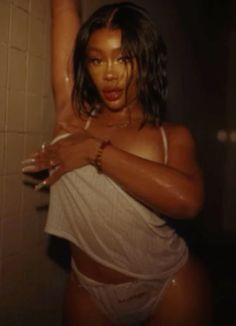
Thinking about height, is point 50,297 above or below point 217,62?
below

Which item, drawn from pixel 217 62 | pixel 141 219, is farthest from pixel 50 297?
pixel 217 62

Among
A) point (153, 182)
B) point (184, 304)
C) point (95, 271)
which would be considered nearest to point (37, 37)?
point (153, 182)

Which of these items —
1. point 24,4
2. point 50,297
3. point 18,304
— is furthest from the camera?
point 50,297

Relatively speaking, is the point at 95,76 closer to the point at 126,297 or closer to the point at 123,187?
the point at 123,187

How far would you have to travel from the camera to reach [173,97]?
235cm

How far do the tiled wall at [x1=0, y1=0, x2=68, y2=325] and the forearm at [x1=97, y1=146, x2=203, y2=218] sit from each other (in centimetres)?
32

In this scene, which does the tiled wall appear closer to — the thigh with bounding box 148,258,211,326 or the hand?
the hand

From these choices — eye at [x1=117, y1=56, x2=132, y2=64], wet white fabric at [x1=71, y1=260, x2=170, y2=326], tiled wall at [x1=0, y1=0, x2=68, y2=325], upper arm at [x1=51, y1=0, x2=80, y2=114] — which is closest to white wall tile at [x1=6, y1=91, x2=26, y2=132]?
tiled wall at [x1=0, y1=0, x2=68, y2=325]

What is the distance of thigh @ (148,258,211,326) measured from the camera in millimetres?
1089

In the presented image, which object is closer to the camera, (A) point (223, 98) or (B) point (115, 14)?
(B) point (115, 14)

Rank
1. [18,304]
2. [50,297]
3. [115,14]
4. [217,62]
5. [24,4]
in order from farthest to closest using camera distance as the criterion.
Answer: [217,62] < [50,297] < [18,304] < [24,4] < [115,14]

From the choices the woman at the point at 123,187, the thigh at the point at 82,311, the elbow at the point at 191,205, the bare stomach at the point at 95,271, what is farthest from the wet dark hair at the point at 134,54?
the thigh at the point at 82,311

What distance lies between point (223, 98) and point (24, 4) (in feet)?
7.63

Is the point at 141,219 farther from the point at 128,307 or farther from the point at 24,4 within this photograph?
the point at 24,4
